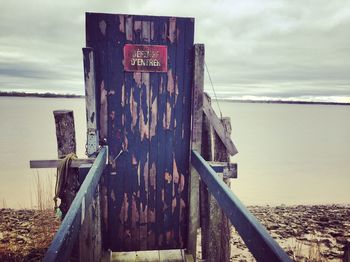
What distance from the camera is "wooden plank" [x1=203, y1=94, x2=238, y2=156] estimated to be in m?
3.65

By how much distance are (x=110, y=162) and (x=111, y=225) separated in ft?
2.65

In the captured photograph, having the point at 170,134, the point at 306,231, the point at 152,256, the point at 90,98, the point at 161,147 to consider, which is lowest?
the point at 306,231

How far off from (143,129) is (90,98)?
73 cm

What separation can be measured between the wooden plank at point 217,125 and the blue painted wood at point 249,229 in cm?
136

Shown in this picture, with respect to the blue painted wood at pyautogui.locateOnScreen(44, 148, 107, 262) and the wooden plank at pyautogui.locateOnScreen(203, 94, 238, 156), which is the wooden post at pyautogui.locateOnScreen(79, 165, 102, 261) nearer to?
the blue painted wood at pyautogui.locateOnScreen(44, 148, 107, 262)

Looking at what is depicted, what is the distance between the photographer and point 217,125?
380cm

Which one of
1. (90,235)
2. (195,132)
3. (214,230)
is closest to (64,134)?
(90,235)

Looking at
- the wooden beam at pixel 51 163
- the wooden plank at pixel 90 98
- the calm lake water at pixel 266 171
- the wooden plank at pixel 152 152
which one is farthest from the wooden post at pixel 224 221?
the calm lake water at pixel 266 171

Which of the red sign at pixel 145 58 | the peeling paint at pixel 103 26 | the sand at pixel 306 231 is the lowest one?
the sand at pixel 306 231

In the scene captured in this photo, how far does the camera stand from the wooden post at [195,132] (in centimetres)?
353

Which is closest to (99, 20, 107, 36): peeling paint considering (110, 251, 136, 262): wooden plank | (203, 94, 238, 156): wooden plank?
(203, 94, 238, 156): wooden plank

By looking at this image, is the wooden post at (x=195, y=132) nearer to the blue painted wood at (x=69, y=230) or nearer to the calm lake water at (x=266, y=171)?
the blue painted wood at (x=69, y=230)

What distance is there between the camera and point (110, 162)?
367 centimetres

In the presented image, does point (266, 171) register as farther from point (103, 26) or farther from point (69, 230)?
point (69, 230)
